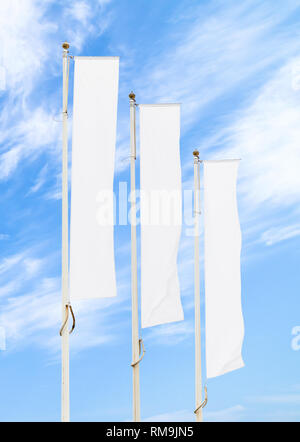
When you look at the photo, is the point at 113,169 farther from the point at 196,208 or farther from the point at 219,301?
the point at 219,301

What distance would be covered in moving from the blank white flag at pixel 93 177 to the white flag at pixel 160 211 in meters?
0.99

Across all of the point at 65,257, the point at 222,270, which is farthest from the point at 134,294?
the point at 222,270

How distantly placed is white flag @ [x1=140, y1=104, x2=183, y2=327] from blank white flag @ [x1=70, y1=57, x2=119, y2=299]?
99cm

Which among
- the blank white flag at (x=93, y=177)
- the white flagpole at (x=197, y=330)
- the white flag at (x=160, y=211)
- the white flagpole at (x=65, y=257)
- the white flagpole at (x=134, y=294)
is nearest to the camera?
the white flagpole at (x=65, y=257)

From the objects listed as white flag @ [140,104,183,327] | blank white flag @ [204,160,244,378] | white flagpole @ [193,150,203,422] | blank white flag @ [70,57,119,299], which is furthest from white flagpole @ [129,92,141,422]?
blank white flag @ [204,160,244,378]

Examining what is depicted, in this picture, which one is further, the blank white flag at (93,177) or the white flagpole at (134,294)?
the white flagpole at (134,294)

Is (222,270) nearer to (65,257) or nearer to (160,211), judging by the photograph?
(160,211)

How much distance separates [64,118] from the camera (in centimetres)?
1133

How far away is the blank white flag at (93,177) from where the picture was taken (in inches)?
430

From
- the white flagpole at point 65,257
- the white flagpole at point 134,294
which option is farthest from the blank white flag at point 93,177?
the white flagpole at point 134,294

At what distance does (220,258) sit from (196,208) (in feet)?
3.56

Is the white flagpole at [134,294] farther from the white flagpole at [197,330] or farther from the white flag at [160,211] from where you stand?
the white flagpole at [197,330]
